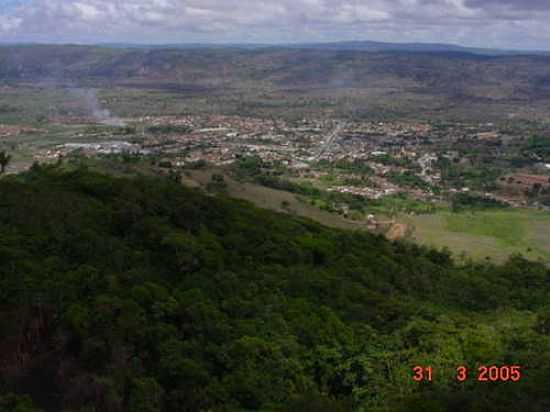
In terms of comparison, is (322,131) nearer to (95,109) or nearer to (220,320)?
(95,109)

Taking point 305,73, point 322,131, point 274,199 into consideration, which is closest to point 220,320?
point 274,199

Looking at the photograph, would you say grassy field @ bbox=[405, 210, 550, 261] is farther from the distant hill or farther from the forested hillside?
the distant hill

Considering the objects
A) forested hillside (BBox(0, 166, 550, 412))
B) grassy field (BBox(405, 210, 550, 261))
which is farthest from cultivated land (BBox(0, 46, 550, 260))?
forested hillside (BBox(0, 166, 550, 412))

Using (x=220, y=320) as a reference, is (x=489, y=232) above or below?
below

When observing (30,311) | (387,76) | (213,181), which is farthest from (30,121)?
(387,76)

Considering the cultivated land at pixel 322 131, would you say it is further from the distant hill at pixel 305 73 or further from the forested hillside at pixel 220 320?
the forested hillside at pixel 220 320

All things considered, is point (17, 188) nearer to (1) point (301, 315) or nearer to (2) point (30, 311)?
(2) point (30, 311)
